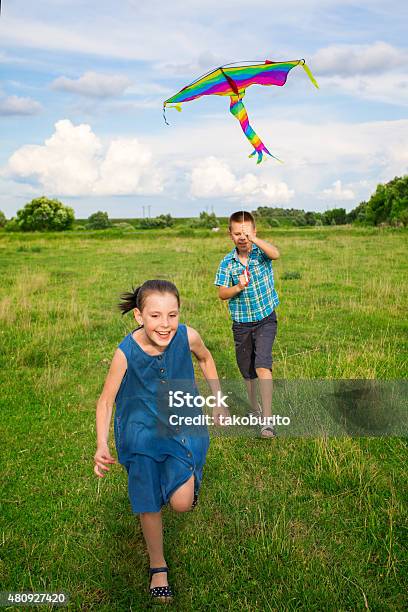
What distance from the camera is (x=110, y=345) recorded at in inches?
337

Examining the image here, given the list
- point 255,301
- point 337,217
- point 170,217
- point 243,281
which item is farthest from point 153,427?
point 337,217

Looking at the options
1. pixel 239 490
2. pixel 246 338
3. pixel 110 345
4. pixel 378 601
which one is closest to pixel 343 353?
pixel 246 338

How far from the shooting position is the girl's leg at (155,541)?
124 inches

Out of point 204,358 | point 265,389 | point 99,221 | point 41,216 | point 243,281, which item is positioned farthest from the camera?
point 99,221

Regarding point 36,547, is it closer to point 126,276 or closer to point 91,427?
point 91,427

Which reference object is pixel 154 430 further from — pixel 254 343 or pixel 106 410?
pixel 254 343

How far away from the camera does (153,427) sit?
126 inches

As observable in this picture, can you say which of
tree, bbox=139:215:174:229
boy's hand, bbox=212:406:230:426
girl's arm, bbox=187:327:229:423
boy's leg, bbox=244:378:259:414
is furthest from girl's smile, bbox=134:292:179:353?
tree, bbox=139:215:174:229

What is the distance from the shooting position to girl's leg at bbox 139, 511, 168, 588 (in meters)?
3.14

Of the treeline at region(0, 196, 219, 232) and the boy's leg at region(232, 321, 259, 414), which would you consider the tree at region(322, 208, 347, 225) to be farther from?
the boy's leg at region(232, 321, 259, 414)

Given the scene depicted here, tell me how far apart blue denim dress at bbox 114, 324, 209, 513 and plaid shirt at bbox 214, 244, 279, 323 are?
1.87 metres

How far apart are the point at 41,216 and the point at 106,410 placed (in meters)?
75.5

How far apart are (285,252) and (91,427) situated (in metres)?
16.5

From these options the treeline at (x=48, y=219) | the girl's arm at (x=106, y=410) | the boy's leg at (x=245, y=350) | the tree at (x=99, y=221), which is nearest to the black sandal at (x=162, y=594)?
the girl's arm at (x=106, y=410)
